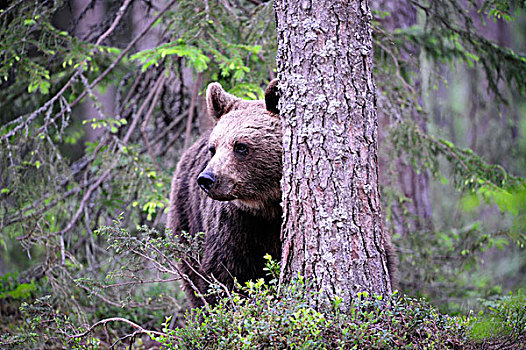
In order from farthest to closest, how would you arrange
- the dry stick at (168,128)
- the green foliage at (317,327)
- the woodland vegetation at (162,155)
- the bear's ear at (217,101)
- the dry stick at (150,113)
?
1. the dry stick at (168,128)
2. the dry stick at (150,113)
3. the woodland vegetation at (162,155)
4. the bear's ear at (217,101)
5. the green foliage at (317,327)

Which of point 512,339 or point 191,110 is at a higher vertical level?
point 191,110

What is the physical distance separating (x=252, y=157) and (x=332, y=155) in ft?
3.02

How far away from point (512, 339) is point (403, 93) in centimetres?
378

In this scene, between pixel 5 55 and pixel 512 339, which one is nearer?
pixel 512 339

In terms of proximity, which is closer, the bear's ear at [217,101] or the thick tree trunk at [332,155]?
the thick tree trunk at [332,155]

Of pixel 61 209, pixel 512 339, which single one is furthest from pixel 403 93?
pixel 61 209

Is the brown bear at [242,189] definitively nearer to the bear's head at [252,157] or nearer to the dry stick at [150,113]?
the bear's head at [252,157]

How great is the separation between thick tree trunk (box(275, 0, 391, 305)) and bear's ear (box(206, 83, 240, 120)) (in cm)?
112

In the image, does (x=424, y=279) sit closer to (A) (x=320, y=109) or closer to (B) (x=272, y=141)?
(B) (x=272, y=141)

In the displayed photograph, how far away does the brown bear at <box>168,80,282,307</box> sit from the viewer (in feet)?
12.3

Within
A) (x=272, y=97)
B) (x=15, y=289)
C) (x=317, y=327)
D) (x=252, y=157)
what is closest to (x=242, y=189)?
(x=252, y=157)

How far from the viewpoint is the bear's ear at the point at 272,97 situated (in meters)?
3.72

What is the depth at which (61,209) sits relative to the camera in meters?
6.26

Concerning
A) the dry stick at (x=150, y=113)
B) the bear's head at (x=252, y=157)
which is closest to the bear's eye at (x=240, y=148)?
the bear's head at (x=252, y=157)
